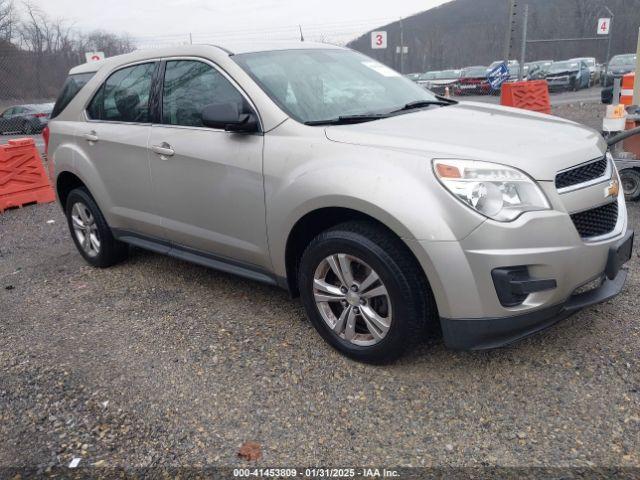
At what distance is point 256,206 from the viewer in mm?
3279

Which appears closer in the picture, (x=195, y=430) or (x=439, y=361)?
(x=195, y=430)

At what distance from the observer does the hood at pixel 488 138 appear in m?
2.63

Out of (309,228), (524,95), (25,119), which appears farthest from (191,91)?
(25,119)

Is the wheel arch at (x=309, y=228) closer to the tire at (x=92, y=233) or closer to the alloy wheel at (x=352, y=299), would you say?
the alloy wheel at (x=352, y=299)

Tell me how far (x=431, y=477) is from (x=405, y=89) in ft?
8.64

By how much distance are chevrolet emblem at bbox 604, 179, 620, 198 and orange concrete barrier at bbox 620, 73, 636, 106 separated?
4.23 meters

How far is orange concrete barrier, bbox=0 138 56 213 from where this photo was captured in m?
7.74

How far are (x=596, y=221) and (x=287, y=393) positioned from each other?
5.84ft

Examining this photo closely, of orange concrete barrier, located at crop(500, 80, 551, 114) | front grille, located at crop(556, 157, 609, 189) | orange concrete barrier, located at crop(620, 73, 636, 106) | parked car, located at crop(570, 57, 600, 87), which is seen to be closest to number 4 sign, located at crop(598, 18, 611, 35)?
parked car, located at crop(570, 57, 600, 87)

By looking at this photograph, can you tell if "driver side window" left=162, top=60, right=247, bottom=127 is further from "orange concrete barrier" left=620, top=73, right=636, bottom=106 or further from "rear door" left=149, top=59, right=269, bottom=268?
"orange concrete barrier" left=620, top=73, right=636, bottom=106

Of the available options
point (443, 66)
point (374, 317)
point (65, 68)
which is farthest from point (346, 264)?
point (443, 66)

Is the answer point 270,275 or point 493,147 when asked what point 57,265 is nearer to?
point 270,275

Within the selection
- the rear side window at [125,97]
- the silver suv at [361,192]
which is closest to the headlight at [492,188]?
the silver suv at [361,192]

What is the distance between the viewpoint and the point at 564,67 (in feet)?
89.2
